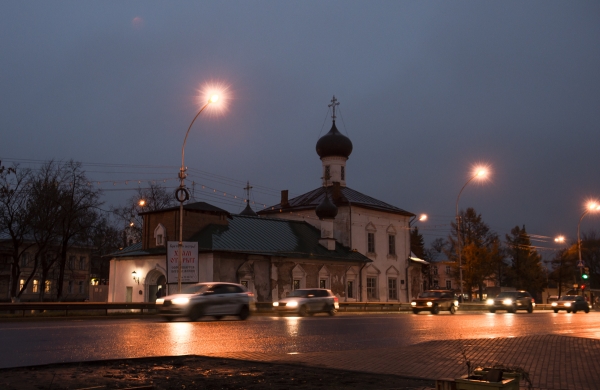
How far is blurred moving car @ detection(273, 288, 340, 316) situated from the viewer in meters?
32.1

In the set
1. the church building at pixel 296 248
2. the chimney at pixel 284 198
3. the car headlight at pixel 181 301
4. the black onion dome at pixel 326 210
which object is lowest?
the car headlight at pixel 181 301

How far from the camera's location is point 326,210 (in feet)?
166

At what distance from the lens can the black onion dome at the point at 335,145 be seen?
189 ft

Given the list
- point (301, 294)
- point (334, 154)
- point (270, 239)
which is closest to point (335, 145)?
point (334, 154)

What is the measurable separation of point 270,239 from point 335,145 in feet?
49.9

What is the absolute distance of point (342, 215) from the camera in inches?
2115

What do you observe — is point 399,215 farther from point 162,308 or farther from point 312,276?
point 162,308

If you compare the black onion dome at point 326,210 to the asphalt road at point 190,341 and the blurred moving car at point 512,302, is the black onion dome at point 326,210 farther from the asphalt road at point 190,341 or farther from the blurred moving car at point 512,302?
the asphalt road at point 190,341

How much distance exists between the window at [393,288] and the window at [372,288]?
2280 mm

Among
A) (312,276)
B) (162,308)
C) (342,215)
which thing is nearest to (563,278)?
(342,215)

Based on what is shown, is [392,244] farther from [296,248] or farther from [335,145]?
[296,248]

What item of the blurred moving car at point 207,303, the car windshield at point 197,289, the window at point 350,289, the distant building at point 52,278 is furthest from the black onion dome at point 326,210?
the distant building at point 52,278

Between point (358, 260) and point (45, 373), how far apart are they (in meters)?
42.6

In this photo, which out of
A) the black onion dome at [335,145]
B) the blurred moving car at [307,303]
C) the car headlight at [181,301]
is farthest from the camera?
the black onion dome at [335,145]
